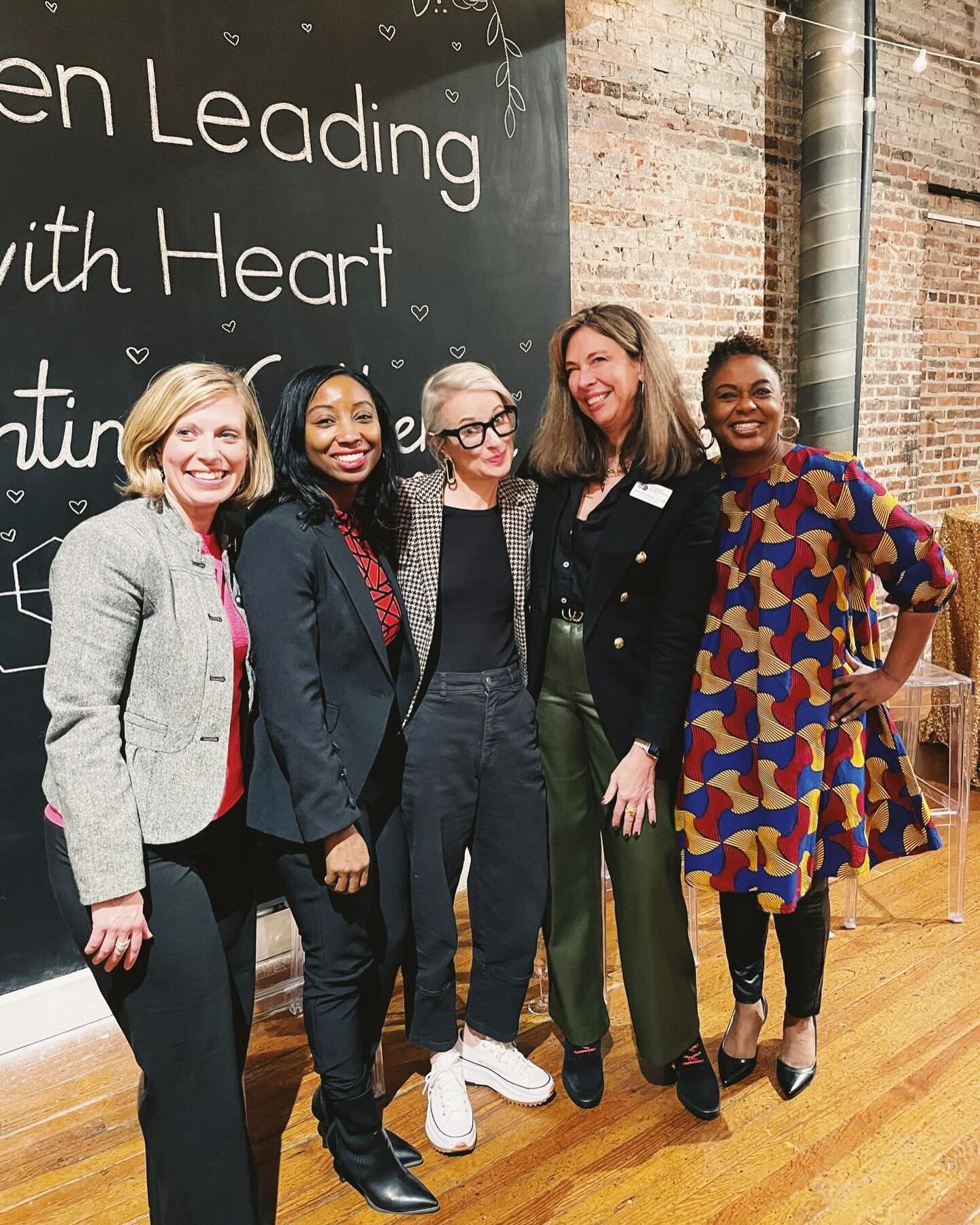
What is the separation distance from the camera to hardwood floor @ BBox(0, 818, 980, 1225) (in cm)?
185

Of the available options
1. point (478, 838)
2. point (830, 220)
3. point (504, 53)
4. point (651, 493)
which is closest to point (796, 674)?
point (651, 493)

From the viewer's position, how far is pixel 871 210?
4.52m

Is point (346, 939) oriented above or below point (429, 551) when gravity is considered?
below

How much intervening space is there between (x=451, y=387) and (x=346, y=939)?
3.70ft

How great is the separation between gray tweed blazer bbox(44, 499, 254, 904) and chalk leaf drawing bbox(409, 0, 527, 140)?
2023 millimetres

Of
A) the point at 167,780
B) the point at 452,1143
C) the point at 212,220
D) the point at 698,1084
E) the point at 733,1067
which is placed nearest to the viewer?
the point at 167,780

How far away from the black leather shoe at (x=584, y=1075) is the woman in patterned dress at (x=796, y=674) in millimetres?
498

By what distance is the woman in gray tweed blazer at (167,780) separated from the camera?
1.45 meters

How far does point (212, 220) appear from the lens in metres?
2.43

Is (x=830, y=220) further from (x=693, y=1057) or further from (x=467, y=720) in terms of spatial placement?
(x=693, y=1057)

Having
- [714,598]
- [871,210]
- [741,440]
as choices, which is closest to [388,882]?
[714,598]

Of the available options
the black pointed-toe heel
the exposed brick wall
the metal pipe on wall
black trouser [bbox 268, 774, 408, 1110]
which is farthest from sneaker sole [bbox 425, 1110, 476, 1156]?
the metal pipe on wall

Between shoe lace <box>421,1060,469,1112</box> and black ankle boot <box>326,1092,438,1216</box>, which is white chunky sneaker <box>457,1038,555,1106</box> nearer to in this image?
shoe lace <box>421,1060,469,1112</box>

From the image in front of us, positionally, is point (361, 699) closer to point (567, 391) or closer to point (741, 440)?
point (567, 391)
